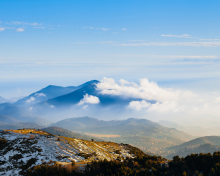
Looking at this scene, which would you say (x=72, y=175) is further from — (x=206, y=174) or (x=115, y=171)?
(x=206, y=174)

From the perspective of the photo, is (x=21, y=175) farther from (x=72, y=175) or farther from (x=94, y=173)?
(x=94, y=173)

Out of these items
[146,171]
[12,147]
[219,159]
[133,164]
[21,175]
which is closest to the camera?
[21,175]

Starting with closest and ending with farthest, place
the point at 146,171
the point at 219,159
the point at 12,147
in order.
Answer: the point at 146,171 < the point at 219,159 < the point at 12,147

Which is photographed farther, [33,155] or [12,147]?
[12,147]

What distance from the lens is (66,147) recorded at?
4916 centimetres

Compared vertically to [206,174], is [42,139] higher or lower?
higher

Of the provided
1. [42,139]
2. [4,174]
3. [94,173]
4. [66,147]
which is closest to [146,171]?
[94,173]

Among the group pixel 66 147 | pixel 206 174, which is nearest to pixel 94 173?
pixel 66 147

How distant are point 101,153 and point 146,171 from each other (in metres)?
19.5

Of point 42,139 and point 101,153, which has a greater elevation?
point 42,139

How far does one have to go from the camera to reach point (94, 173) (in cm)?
3500

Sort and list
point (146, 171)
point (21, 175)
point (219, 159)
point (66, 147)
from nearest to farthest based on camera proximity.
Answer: point (21, 175), point (146, 171), point (219, 159), point (66, 147)

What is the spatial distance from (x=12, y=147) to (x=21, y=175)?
1354 cm

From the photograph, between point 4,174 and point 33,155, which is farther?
point 33,155
